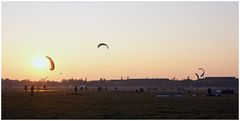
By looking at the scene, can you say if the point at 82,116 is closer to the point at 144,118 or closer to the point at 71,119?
the point at 71,119

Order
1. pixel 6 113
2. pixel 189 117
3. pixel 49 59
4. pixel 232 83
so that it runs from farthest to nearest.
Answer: pixel 232 83 → pixel 49 59 → pixel 6 113 → pixel 189 117

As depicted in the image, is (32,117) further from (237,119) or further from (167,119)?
(237,119)

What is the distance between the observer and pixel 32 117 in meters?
19.6

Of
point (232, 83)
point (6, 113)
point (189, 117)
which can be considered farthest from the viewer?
point (232, 83)

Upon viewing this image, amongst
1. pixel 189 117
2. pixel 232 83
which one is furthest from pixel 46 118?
pixel 232 83

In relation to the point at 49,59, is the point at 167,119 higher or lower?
lower

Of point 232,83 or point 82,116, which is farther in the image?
point 232,83

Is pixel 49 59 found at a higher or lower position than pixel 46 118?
higher

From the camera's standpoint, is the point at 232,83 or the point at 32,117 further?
the point at 232,83

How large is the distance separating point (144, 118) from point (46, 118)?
4051 mm

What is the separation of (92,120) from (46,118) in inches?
80.0

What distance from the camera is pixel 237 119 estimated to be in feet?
64.3

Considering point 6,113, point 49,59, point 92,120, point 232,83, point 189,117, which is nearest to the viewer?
point 92,120


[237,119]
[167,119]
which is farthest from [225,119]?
[167,119]
